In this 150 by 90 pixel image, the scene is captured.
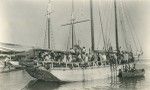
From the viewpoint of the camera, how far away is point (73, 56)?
40.0 metres

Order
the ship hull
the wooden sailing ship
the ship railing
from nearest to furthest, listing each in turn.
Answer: the wooden sailing ship, the ship railing, the ship hull

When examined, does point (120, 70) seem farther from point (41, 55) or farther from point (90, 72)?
point (41, 55)

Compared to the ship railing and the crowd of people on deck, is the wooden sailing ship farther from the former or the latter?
the crowd of people on deck

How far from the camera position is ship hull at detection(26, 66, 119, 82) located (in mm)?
37125

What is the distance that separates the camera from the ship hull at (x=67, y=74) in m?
37.1

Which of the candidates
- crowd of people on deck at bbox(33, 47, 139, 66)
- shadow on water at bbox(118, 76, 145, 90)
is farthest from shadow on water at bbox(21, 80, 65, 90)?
shadow on water at bbox(118, 76, 145, 90)

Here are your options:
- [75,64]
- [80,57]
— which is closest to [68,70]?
[75,64]

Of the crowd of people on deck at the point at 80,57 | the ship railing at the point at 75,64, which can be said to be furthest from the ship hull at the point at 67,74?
the crowd of people on deck at the point at 80,57

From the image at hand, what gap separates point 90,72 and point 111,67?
524 centimetres

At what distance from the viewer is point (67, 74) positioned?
38000 mm

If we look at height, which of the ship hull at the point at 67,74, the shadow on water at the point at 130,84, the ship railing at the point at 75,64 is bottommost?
the shadow on water at the point at 130,84

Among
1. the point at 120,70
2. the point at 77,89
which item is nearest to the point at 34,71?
the point at 77,89

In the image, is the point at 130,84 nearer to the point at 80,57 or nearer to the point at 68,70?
the point at 80,57

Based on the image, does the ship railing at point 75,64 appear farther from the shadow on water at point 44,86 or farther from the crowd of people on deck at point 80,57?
the shadow on water at point 44,86
